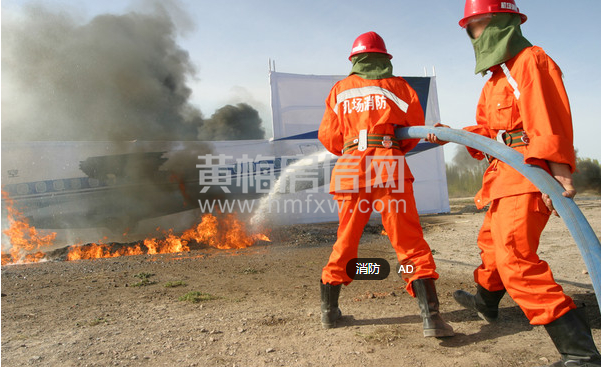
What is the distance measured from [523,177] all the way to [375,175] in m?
0.97

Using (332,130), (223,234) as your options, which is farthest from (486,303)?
(223,234)

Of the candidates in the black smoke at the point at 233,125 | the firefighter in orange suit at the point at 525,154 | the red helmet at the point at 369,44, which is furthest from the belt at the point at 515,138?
the black smoke at the point at 233,125

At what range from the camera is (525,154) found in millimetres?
2111

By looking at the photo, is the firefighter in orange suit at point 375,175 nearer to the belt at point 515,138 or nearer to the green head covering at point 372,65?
the green head covering at point 372,65

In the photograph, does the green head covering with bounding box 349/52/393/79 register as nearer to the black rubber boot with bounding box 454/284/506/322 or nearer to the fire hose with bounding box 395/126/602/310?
the fire hose with bounding box 395/126/602/310

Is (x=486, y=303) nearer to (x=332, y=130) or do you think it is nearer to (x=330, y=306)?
(x=330, y=306)


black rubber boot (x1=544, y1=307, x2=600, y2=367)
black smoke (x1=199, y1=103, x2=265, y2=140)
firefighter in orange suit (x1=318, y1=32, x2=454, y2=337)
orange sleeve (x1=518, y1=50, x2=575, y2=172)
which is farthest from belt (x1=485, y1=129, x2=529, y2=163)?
black smoke (x1=199, y1=103, x2=265, y2=140)

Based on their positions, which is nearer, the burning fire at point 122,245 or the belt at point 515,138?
the belt at point 515,138

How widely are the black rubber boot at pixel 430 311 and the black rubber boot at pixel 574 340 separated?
71cm

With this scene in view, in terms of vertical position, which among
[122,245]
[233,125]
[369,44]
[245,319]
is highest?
[233,125]

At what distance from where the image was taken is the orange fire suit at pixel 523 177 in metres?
2.07

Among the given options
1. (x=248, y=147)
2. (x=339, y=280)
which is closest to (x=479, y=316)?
(x=339, y=280)

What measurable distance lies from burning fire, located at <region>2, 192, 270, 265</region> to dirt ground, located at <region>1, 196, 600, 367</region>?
186 centimetres

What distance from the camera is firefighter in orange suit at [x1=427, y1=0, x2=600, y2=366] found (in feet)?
6.74
